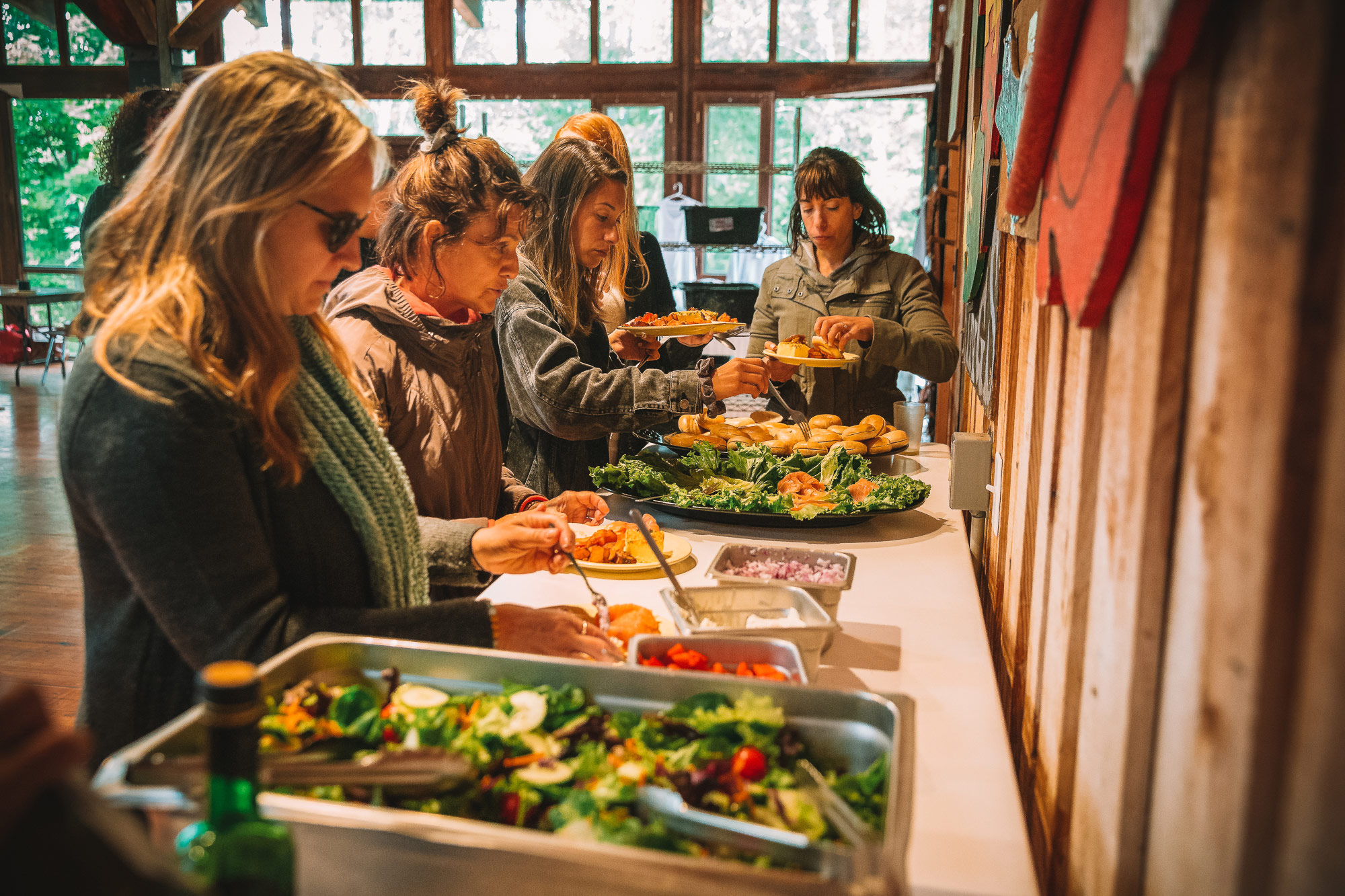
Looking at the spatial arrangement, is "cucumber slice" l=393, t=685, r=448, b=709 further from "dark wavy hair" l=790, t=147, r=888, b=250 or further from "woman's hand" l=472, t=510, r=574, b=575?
"dark wavy hair" l=790, t=147, r=888, b=250

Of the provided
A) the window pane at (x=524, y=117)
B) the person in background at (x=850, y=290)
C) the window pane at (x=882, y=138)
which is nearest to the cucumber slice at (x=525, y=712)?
the person in background at (x=850, y=290)

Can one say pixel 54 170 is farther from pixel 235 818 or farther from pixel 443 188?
pixel 235 818

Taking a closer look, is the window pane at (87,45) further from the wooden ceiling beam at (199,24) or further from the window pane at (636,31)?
the window pane at (636,31)

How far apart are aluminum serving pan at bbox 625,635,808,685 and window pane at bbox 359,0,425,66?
9.16 meters

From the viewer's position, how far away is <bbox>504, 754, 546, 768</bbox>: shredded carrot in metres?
1.01

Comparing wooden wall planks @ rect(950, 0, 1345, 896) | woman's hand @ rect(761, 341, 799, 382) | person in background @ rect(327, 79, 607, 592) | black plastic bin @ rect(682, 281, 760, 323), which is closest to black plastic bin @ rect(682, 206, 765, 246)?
black plastic bin @ rect(682, 281, 760, 323)

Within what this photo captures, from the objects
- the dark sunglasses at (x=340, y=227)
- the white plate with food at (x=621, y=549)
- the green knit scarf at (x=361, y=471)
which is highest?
the dark sunglasses at (x=340, y=227)

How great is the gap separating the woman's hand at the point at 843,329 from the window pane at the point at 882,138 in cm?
595

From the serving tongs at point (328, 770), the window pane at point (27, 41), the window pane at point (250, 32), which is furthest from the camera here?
the window pane at point (27, 41)

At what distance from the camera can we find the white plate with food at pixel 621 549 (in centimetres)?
192

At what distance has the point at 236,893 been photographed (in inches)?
29.0

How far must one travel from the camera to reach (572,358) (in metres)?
2.52

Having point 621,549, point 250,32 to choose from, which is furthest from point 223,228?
point 250,32

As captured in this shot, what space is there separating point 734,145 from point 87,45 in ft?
22.7
